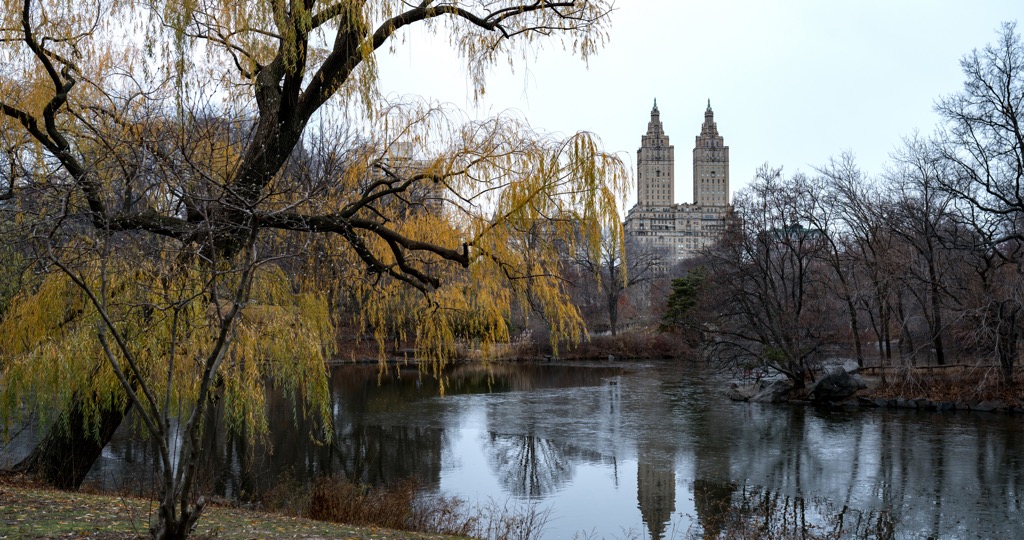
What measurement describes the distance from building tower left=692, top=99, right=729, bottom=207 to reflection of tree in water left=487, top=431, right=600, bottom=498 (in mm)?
130164

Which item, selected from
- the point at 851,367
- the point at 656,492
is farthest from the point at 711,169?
the point at 656,492

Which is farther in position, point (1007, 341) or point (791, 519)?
point (1007, 341)

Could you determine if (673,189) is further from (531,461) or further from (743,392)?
(531,461)

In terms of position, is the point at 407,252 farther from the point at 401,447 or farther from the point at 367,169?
the point at 401,447

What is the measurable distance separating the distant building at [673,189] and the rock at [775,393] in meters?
103

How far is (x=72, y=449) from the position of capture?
856cm

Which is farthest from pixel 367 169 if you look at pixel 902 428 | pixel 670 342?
pixel 670 342

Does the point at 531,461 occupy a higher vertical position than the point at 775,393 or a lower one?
lower

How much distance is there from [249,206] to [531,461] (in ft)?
34.1

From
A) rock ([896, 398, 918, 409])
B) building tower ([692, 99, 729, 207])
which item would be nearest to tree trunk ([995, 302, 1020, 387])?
rock ([896, 398, 918, 409])

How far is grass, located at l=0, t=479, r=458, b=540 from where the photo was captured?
5.29 m

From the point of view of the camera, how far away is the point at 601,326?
168ft

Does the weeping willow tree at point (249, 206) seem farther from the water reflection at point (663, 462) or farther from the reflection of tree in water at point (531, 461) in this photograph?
the reflection of tree in water at point (531, 461)

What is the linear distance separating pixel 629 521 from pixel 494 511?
1.95 meters
